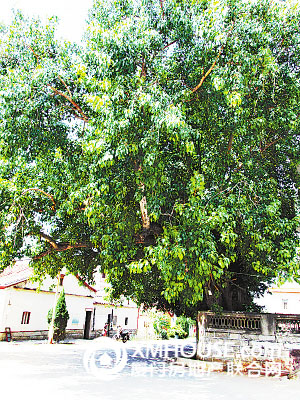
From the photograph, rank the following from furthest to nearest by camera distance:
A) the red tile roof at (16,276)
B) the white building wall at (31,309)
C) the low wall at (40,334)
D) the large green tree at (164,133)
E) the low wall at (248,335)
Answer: the red tile roof at (16,276), the white building wall at (31,309), the low wall at (40,334), the low wall at (248,335), the large green tree at (164,133)

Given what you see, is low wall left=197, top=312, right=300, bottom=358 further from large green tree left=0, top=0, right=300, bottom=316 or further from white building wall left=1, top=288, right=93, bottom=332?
white building wall left=1, top=288, right=93, bottom=332

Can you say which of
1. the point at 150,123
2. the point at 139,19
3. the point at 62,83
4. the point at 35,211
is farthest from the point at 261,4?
the point at 35,211

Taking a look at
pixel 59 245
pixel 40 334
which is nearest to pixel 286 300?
pixel 40 334

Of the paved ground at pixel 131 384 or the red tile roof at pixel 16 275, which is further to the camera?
the red tile roof at pixel 16 275

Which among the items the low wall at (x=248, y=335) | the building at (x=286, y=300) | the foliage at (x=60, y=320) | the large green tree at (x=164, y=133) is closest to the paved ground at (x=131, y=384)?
the low wall at (x=248, y=335)

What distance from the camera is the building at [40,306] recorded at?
890 inches

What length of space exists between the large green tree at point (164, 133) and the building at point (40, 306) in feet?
25.9

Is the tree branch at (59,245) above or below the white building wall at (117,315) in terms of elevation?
above

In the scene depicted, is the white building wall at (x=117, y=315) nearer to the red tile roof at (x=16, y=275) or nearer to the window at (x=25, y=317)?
the red tile roof at (x=16, y=275)

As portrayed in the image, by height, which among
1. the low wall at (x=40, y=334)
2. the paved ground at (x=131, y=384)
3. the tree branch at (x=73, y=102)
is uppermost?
the tree branch at (x=73, y=102)

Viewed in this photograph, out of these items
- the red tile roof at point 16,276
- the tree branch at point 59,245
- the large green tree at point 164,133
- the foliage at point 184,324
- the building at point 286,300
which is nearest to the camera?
the large green tree at point 164,133

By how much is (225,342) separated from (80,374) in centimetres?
488

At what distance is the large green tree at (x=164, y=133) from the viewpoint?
8.61 meters

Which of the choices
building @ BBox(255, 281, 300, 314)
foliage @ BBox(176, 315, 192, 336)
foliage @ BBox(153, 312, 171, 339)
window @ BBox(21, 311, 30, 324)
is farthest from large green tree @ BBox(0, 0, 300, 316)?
foliage @ BBox(176, 315, 192, 336)
